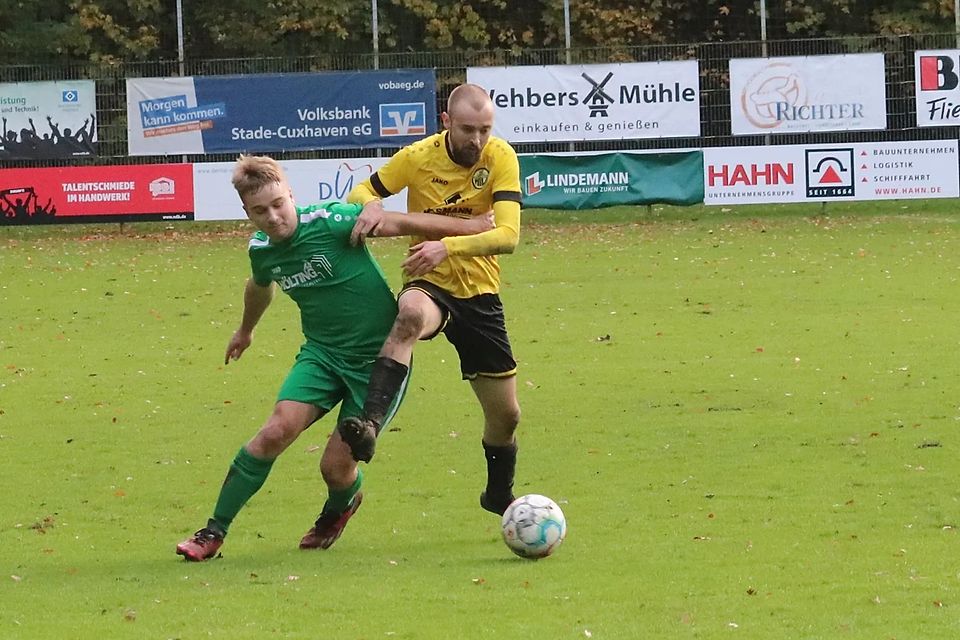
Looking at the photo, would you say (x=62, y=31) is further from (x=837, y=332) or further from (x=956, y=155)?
(x=837, y=332)

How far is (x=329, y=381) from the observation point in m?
7.57

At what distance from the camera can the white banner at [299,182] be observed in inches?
1149

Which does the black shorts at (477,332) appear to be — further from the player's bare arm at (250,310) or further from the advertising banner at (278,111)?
the advertising banner at (278,111)

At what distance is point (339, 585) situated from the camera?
6840mm

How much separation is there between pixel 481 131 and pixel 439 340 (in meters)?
8.58

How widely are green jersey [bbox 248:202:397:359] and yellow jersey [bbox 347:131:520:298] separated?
0.38 m

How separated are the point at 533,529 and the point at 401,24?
29.1 meters

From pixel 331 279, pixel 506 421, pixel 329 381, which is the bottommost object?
pixel 506 421

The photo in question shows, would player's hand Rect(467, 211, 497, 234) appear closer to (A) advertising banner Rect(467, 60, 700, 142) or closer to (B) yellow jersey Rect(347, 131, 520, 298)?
(B) yellow jersey Rect(347, 131, 520, 298)

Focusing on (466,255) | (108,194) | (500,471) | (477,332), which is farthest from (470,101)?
(108,194)

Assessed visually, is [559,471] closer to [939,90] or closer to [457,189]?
[457,189]

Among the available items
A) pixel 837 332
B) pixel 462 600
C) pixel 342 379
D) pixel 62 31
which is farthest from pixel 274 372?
pixel 62 31

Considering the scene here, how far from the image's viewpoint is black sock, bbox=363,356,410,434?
7.11 meters

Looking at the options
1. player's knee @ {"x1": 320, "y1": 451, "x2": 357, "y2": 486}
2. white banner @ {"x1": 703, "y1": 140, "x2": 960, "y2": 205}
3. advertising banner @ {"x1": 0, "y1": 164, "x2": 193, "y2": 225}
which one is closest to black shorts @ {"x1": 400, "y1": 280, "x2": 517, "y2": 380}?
player's knee @ {"x1": 320, "y1": 451, "x2": 357, "y2": 486}
